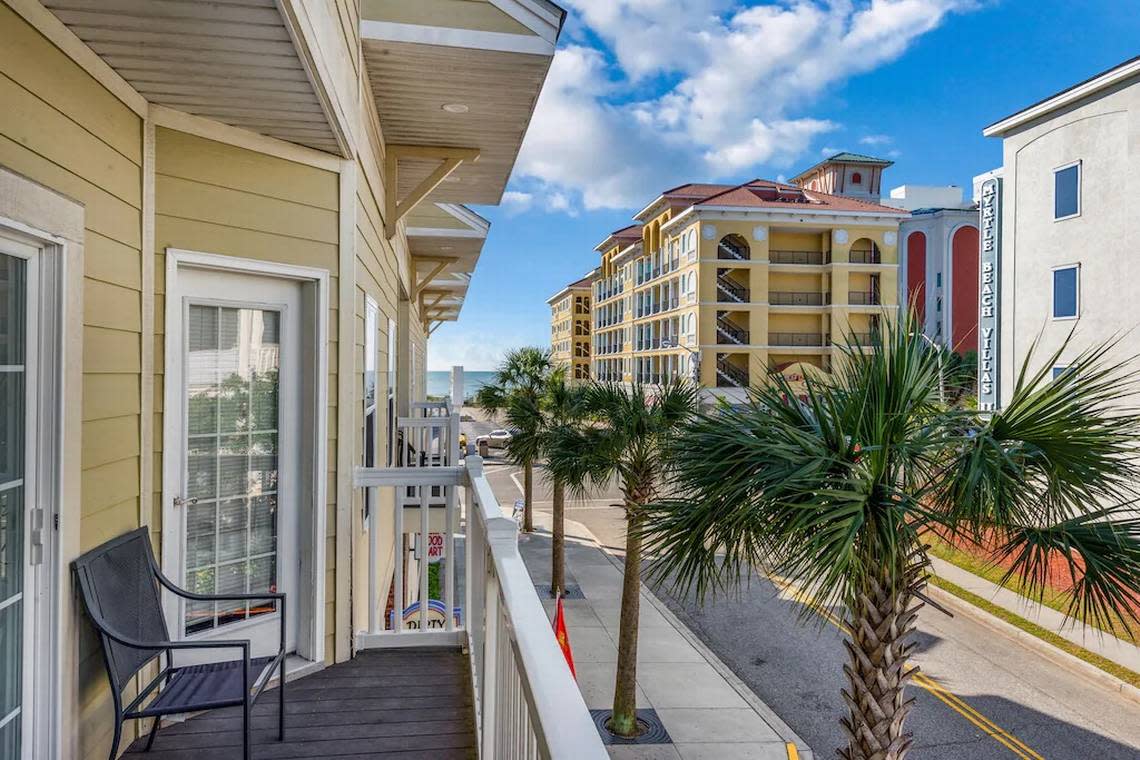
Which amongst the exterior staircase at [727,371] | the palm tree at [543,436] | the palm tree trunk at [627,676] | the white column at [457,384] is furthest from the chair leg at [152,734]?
the exterior staircase at [727,371]

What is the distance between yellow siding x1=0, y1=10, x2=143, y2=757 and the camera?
2.05 meters

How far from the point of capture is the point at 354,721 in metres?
3.05

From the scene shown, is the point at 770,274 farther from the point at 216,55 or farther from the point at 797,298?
the point at 216,55

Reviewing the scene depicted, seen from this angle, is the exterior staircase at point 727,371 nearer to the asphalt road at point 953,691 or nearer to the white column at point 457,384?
the asphalt road at point 953,691

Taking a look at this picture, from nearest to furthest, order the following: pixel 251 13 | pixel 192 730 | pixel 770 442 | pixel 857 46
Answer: pixel 251 13 < pixel 192 730 < pixel 770 442 < pixel 857 46

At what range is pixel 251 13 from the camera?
2125 millimetres

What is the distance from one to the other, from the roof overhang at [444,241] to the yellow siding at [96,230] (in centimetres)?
621

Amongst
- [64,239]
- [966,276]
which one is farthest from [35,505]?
[966,276]

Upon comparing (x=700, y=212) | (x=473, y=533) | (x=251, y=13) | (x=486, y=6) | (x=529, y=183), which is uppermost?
(x=529, y=183)

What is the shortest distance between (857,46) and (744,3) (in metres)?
5.59

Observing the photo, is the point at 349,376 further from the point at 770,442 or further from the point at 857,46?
the point at 857,46

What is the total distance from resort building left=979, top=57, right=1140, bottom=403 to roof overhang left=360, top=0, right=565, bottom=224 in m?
11.4


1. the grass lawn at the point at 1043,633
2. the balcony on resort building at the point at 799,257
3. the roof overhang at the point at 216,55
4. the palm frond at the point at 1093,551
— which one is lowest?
the grass lawn at the point at 1043,633

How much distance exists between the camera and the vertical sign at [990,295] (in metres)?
16.3
